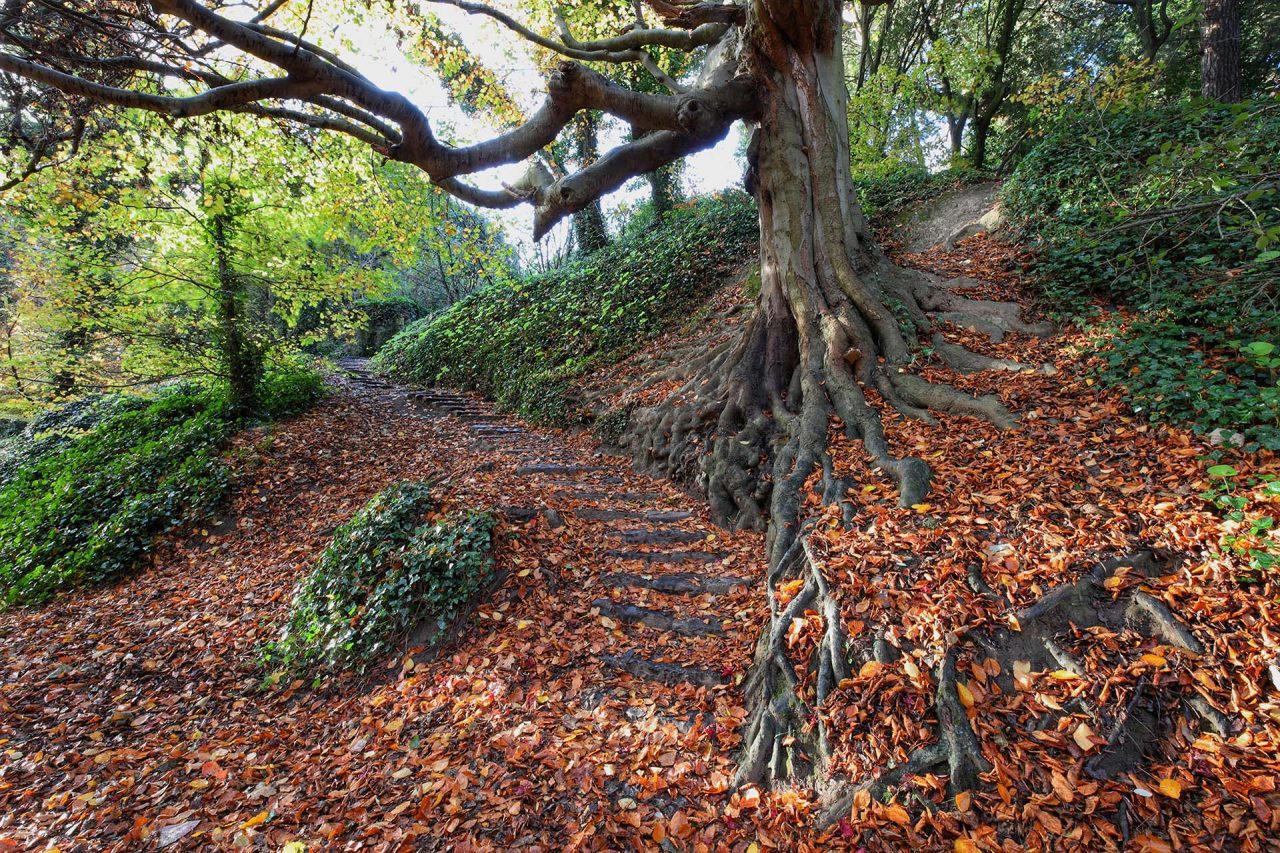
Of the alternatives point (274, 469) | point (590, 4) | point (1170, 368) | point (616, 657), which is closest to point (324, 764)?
point (616, 657)

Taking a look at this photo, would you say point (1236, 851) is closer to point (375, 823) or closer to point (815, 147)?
point (375, 823)

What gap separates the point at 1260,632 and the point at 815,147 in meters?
5.78

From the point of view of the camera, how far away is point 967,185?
9898 mm

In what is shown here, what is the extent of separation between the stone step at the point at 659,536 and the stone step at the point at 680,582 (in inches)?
19.2

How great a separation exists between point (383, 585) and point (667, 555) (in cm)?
248

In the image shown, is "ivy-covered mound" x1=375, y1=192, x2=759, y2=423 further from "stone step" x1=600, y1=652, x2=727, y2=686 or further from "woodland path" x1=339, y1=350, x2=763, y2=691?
"stone step" x1=600, y1=652, x2=727, y2=686

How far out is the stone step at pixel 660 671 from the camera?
11.5 feet

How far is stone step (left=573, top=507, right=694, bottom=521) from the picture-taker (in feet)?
17.7

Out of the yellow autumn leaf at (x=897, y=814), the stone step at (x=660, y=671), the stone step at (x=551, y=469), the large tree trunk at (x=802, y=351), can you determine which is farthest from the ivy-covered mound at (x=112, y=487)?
the yellow autumn leaf at (x=897, y=814)

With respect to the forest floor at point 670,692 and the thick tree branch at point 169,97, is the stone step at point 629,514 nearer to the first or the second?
the forest floor at point 670,692

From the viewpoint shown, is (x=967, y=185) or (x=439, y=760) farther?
(x=967, y=185)

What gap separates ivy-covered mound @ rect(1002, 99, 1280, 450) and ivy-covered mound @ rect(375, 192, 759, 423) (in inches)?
209

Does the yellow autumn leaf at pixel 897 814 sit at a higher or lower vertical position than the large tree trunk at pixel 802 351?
lower

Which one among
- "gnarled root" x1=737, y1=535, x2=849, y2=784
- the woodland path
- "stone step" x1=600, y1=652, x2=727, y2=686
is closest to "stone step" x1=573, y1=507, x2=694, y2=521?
the woodland path
